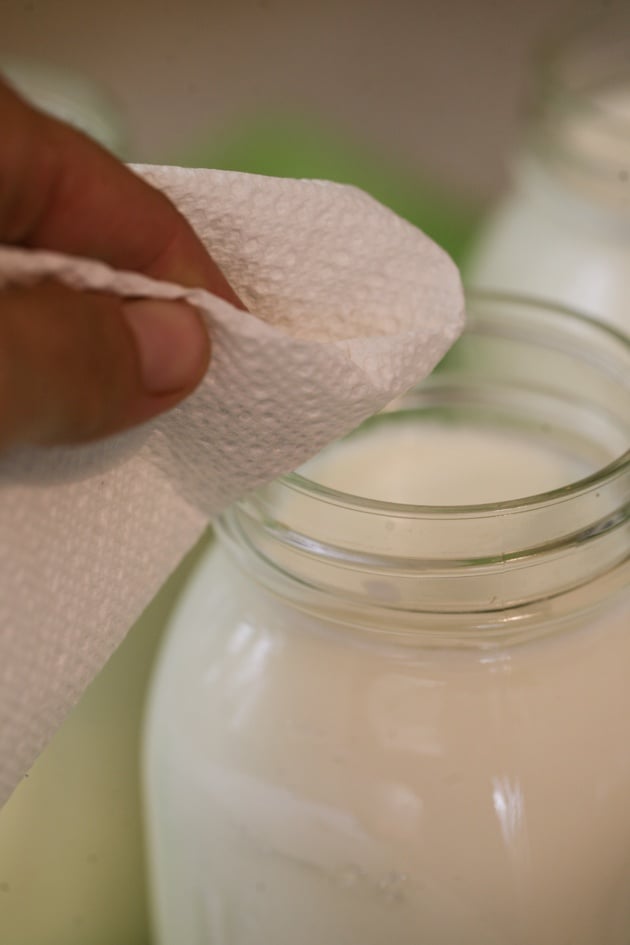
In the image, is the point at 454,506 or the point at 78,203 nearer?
the point at 78,203

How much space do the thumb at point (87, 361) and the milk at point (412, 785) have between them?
113 mm

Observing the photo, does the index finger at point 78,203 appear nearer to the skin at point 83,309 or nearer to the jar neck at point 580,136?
the skin at point 83,309

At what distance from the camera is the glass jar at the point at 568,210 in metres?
0.53

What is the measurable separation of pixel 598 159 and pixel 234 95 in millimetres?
271

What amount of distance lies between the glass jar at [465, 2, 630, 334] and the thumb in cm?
37

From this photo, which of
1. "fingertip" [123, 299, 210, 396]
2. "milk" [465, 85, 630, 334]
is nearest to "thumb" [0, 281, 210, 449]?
"fingertip" [123, 299, 210, 396]

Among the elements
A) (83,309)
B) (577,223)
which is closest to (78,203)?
(83,309)

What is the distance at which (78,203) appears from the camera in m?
0.20

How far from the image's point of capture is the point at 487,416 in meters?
0.47

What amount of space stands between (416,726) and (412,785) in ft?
0.06

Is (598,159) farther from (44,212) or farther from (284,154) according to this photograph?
(44,212)

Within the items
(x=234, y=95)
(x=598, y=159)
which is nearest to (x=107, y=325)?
(x=598, y=159)

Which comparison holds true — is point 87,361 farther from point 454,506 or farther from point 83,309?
point 454,506

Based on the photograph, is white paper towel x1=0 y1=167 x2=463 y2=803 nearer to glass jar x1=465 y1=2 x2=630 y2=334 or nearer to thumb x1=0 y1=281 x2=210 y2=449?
thumb x1=0 y1=281 x2=210 y2=449
